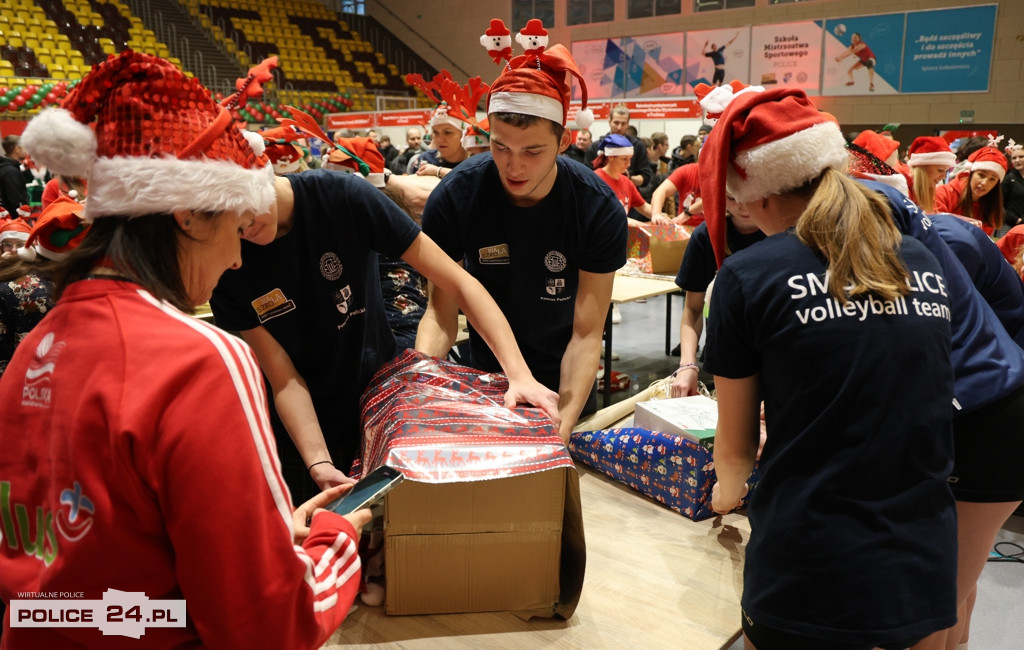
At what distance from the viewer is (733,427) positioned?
1.25 metres

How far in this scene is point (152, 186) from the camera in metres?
0.82

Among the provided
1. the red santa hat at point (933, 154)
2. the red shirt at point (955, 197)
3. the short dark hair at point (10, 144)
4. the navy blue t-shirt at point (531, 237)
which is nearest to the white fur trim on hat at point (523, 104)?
the navy blue t-shirt at point (531, 237)

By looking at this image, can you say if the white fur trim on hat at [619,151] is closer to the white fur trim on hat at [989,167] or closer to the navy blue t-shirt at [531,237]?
the white fur trim on hat at [989,167]

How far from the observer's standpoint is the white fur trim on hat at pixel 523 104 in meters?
1.85

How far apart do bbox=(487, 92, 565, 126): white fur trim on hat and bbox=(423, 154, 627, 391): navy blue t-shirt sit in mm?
184

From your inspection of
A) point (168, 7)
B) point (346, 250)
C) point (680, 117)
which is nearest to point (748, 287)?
point (346, 250)

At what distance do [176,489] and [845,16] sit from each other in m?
14.2

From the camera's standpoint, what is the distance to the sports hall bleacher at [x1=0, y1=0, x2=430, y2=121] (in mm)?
13008

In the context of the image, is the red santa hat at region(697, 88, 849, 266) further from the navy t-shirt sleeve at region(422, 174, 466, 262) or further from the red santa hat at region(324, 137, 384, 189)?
the red santa hat at region(324, 137, 384, 189)

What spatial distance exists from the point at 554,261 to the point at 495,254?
0.53 feet

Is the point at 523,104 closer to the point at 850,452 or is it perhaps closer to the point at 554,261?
the point at 554,261

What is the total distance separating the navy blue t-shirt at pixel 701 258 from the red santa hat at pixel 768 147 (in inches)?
48.8

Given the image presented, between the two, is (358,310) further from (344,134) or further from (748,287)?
(344,134)

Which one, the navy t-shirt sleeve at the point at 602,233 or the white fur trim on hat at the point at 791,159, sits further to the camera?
the navy t-shirt sleeve at the point at 602,233
